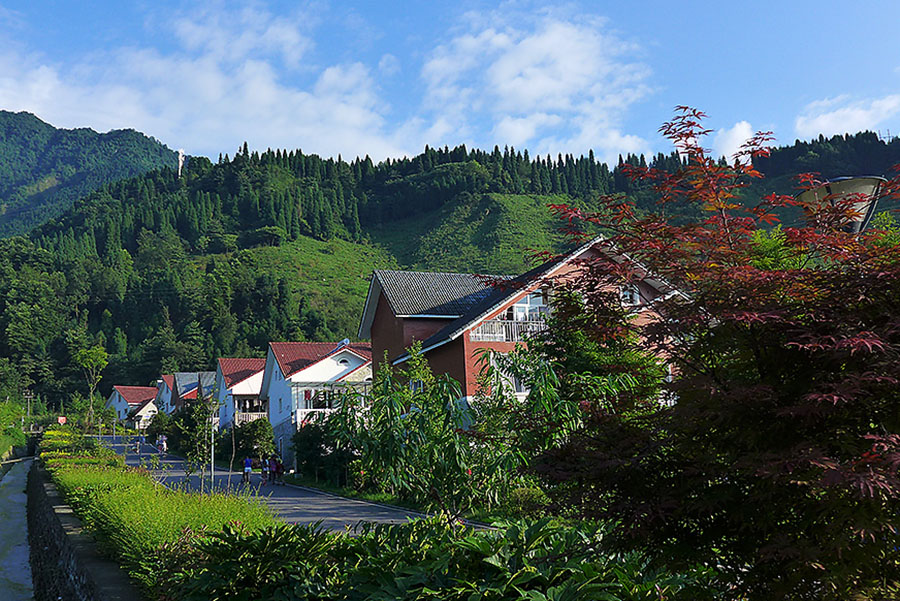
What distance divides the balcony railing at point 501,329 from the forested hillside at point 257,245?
5712cm

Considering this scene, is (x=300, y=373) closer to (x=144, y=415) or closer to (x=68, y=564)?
(x=68, y=564)

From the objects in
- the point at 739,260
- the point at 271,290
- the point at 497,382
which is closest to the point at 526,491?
the point at 497,382

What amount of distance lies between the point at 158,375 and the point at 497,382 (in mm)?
100756

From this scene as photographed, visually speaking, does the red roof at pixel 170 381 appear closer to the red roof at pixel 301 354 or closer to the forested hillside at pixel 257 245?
the forested hillside at pixel 257 245

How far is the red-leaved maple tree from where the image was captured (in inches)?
132

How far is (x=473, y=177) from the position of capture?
132m

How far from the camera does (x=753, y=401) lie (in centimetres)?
357

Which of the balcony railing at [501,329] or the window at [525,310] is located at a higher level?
the window at [525,310]

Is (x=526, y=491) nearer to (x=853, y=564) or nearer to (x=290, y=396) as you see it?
(x=853, y=564)

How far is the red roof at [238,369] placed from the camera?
54.2 m

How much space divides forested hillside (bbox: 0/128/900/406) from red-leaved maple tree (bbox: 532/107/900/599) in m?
77.4

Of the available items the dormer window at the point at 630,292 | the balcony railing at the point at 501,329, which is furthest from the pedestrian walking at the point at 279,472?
the dormer window at the point at 630,292

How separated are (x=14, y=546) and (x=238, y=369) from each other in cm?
3615

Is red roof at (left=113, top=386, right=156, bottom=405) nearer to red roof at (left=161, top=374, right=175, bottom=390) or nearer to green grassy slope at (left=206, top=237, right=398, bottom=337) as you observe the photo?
red roof at (left=161, top=374, right=175, bottom=390)
